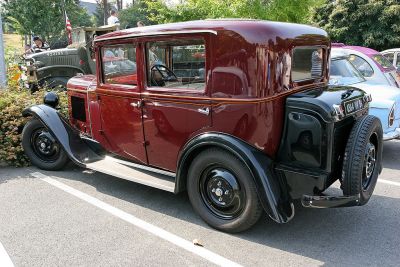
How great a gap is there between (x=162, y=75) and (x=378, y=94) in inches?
139

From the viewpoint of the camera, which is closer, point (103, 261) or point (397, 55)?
point (103, 261)

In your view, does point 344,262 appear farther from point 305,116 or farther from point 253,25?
point 253,25

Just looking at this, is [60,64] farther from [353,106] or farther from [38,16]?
[38,16]

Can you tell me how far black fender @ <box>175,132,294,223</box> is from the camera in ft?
10.6

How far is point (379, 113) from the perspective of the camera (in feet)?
18.3

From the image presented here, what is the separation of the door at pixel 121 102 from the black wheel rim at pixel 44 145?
0.95 meters

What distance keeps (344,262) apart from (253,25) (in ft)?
6.96

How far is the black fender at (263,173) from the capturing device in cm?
322

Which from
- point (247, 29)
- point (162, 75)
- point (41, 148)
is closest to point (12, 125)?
point (41, 148)

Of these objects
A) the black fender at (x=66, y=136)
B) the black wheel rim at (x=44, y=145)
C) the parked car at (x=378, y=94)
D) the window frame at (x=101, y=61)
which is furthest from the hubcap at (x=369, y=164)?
the black wheel rim at (x=44, y=145)

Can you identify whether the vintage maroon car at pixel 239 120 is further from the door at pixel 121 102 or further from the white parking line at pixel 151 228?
the white parking line at pixel 151 228

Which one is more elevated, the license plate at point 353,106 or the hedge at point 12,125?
the license plate at point 353,106

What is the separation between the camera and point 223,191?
3568mm

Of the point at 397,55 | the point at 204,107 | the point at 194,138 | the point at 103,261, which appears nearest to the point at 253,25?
the point at 204,107
